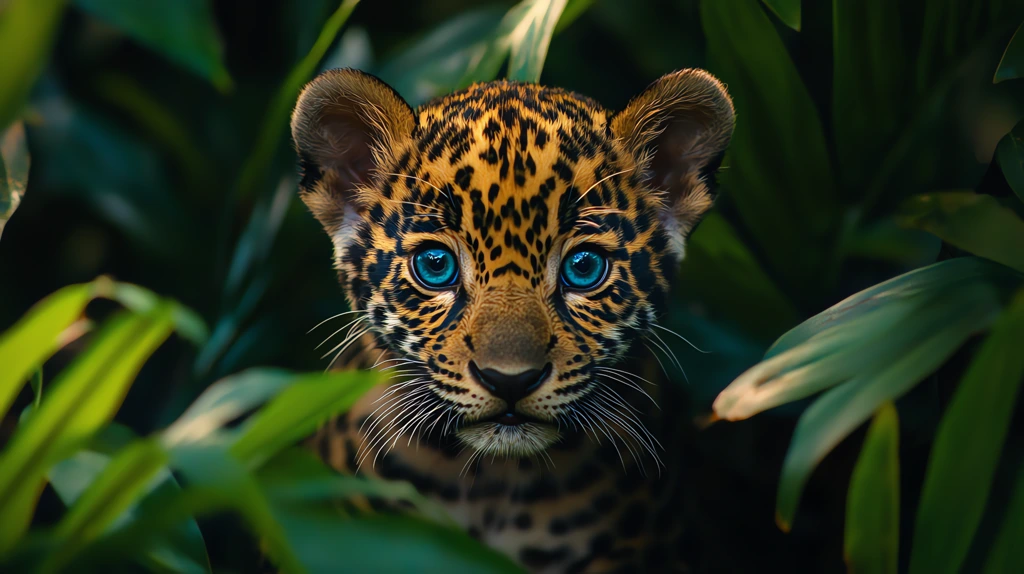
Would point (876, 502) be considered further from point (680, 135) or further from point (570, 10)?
point (570, 10)

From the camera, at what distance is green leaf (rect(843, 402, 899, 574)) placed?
1.46 metres

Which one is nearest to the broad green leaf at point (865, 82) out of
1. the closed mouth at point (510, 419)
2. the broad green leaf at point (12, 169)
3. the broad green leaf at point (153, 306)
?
the closed mouth at point (510, 419)

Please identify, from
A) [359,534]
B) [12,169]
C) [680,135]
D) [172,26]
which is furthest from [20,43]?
[680,135]

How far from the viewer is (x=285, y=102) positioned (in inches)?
87.7

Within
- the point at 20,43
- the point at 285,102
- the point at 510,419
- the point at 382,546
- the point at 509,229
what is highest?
the point at 20,43

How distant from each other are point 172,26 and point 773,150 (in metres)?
1.58

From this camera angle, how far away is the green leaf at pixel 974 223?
1.62m

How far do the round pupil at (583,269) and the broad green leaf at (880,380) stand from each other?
1.55ft

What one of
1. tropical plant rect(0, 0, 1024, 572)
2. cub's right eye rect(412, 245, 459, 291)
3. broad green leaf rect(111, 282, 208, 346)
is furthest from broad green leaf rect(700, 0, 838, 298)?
broad green leaf rect(111, 282, 208, 346)

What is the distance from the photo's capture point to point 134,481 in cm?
127

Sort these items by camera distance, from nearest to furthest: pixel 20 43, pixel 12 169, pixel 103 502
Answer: pixel 103 502
pixel 20 43
pixel 12 169

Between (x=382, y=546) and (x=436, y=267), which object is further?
(x=436, y=267)

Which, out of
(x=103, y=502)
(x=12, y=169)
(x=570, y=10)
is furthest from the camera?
(x=570, y=10)

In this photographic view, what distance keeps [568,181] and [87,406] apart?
0.96 meters
